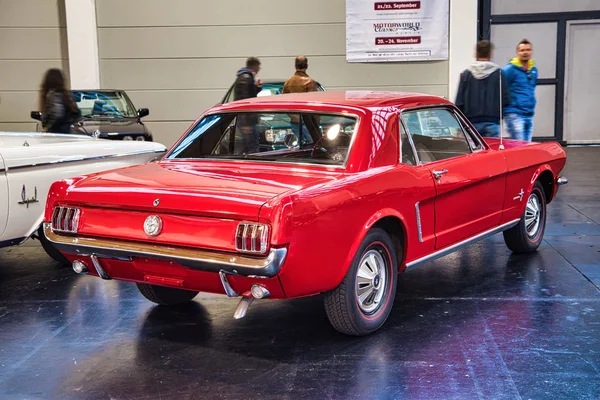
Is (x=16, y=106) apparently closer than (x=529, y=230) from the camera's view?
No

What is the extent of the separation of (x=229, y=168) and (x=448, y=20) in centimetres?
1103

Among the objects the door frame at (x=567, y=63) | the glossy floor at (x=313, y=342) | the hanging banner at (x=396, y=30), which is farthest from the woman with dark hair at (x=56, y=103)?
the door frame at (x=567, y=63)

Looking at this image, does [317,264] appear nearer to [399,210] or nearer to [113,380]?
[399,210]

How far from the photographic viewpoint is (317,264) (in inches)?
164

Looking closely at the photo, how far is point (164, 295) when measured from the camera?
5371mm

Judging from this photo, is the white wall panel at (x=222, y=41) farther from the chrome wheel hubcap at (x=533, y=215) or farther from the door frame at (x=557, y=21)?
the chrome wheel hubcap at (x=533, y=215)

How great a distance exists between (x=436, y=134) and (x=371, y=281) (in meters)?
1.54

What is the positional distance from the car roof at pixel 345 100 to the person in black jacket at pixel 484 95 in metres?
2.69

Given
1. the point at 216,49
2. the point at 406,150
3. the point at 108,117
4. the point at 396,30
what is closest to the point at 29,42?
the point at 216,49

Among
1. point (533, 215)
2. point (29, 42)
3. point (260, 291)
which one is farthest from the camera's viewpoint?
point (29, 42)

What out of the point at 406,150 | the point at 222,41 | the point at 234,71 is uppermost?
the point at 222,41

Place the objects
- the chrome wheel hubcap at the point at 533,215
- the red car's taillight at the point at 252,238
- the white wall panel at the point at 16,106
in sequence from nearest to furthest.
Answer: the red car's taillight at the point at 252,238 < the chrome wheel hubcap at the point at 533,215 < the white wall panel at the point at 16,106

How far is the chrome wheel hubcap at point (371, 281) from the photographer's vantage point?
4.63m

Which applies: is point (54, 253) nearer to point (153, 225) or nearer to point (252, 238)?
point (153, 225)
